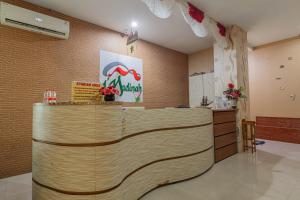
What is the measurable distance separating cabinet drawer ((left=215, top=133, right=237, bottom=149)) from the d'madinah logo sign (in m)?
2.40

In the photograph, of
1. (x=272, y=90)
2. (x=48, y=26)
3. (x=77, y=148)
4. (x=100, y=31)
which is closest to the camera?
(x=77, y=148)

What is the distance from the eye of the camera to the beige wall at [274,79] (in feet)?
17.9

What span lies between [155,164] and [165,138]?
1.28 ft

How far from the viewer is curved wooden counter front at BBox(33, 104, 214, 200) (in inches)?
65.8

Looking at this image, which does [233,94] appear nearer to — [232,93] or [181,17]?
[232,93]

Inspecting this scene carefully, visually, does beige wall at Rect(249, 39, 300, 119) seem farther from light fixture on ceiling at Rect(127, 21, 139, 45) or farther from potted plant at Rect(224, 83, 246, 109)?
light fixture on ceiling at Rect(127, 21, 139, 45)

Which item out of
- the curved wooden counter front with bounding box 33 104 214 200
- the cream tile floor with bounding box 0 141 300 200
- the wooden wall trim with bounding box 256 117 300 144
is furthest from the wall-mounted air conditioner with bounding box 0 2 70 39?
the wooden wall trim with bounding box 256 117 300 144

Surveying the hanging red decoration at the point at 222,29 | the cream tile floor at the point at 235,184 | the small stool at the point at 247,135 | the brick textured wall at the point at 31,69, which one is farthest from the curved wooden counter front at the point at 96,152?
the hanging red decoration at the point at 222,29

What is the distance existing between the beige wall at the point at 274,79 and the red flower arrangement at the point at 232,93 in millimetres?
2078

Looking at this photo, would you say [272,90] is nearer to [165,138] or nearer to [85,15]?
[165,138]

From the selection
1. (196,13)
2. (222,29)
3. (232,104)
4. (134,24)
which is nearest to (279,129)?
(232,104)

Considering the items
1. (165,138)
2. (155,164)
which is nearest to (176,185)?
(155,164)

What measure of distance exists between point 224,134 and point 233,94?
1069 millimetres

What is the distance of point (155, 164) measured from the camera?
2518 mm
